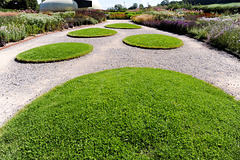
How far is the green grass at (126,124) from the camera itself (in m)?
2.13

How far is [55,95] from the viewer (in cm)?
346

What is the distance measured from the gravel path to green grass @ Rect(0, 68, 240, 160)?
661 mm

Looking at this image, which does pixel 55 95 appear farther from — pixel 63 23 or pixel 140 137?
pixel 63 23

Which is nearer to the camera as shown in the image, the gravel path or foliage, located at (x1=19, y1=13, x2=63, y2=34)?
the gravel path

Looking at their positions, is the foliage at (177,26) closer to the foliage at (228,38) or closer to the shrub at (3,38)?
the foliage at (228,38)

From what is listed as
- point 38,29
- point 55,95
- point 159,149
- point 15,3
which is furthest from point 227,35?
point 15,3

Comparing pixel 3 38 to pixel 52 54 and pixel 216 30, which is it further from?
pixel 216 30

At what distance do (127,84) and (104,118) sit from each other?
4.54 ft

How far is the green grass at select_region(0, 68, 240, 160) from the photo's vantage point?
2131 mm

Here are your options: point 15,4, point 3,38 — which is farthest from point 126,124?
point 15,4

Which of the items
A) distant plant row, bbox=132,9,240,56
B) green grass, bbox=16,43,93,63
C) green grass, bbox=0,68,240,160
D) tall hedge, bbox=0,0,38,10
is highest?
tall hedge, bbox=0,0,38,10

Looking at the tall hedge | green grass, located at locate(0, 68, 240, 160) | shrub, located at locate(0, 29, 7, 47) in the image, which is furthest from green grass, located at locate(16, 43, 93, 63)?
the tall hedge

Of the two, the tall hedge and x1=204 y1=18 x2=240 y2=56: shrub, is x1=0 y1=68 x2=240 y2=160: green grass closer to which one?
x1=204 y1=18 x2=240 y2=56: shrub

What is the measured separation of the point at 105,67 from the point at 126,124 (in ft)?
10.2
